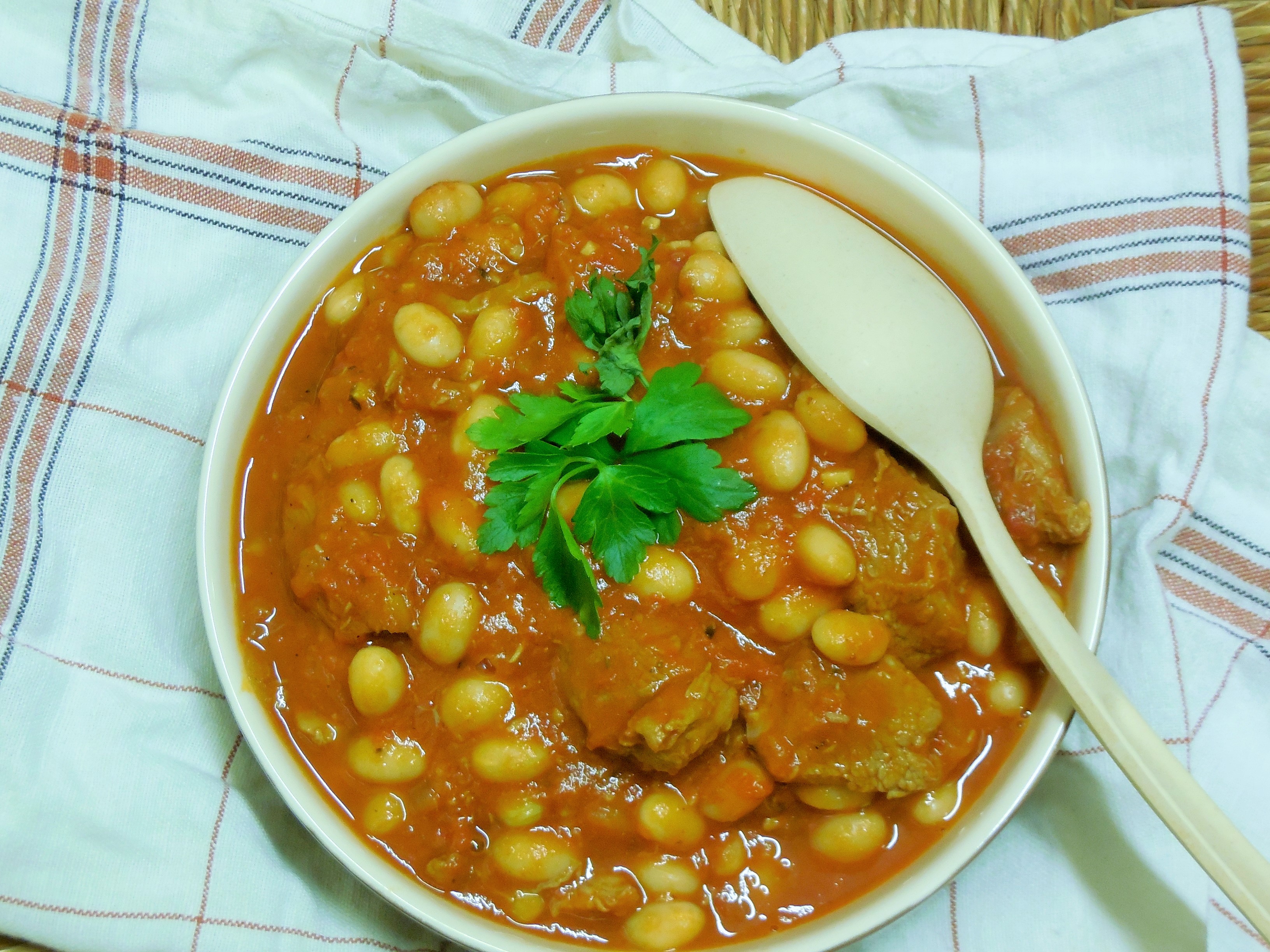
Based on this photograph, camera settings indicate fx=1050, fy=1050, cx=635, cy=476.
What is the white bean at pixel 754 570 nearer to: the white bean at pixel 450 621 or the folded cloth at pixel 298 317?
the white bean at pixel 450 621

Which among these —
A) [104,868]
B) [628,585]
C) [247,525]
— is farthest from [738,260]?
[104,868]

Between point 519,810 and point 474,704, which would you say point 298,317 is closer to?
point 474,704

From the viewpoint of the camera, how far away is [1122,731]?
8.79 ft

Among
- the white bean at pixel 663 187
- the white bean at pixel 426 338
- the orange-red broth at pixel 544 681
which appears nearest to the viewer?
the orange-red broth at pixel 544 681

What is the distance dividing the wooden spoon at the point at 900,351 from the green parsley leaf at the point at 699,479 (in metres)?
0.47

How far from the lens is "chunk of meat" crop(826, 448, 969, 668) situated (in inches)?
115

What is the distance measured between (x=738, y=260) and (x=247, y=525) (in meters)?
1.73

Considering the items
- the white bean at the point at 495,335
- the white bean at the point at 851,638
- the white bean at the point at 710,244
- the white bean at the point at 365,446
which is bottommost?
the white bean at the point at 851,638

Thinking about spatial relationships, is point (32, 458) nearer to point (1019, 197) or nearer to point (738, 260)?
point (738, 260)

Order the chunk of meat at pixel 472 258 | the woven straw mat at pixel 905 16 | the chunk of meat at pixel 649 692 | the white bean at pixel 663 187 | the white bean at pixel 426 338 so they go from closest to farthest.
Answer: the chunk of meat at pixel 649 692
the white bean at pixel 426 338
the chunk of meat at pixel 472 258
the white bean at pixel 663 187
the woven straw mat at pixel 905 16

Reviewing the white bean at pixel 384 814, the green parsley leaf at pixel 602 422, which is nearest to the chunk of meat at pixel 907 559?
the green parsley leaf at pixel 602 422

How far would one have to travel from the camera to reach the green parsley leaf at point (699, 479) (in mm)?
2869

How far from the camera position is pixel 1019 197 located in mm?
3703

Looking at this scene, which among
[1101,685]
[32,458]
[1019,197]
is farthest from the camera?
[1019,197]
